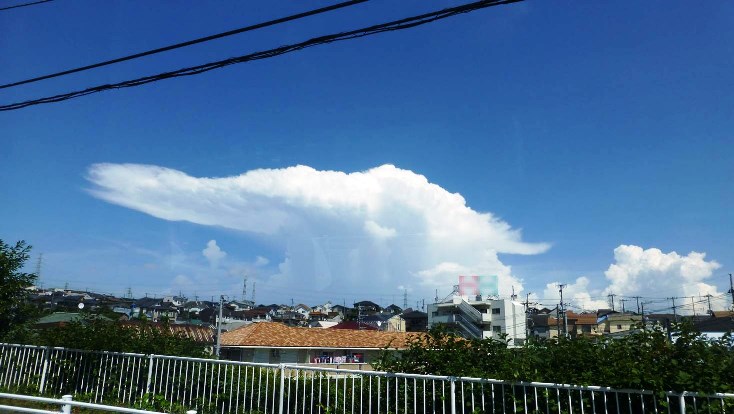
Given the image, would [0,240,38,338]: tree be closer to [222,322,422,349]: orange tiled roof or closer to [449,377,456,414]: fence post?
[449,377,456,414]: fence post

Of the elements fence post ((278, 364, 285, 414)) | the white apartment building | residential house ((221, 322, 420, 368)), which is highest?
the white apartment building

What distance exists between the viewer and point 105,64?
6.64 metres

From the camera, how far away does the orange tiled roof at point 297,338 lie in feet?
112

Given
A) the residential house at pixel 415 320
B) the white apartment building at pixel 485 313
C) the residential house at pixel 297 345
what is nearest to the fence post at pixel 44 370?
the residential house at pixel 297 345

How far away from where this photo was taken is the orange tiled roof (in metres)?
34.0

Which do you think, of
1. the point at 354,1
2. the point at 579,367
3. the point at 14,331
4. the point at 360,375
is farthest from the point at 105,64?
the point at 14,331

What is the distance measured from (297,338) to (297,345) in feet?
5.08

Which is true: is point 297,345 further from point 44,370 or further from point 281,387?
point 281,387

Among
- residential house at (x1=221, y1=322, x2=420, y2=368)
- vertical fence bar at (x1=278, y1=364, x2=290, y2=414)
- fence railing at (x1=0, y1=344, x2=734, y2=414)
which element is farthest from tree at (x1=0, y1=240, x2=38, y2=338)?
residential house at (x1=221, y1=322, x2=420, y2=368)

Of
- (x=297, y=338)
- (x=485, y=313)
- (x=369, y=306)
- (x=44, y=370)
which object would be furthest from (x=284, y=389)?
(x=369, y=306)

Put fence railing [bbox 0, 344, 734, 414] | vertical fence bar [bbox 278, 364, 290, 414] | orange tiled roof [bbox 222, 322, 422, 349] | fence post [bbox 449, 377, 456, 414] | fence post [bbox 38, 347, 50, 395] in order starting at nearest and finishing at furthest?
fence railing [bbox 0, 344, 734, 414]
fence post [bbox 449, 377, 456, 414]
vertical fence bar [bbox 278, 364, 290, 414]
fence post [bbox 38, 347, 50, 395]
orange tiled roof [bbox 222, 322, 422, 349]

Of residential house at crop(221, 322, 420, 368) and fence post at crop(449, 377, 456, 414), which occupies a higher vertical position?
fence post at crop(449, 377, 456, 414)

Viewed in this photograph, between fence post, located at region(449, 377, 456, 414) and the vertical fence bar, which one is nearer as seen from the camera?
fence post, located at region(449, 377, 456, 414)

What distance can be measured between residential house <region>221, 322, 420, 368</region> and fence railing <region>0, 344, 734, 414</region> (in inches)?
916
